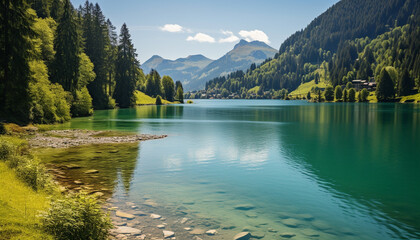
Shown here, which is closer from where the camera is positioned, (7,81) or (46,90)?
(7,81)

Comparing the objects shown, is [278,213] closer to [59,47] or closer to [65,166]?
[65,166]

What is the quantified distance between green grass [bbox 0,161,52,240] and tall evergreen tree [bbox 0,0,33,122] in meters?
38.0

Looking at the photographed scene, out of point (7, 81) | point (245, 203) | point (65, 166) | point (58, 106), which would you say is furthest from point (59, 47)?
point (245, 203)

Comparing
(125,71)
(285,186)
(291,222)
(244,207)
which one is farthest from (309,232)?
(125,71)

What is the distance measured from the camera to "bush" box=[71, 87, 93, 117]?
91.6 m

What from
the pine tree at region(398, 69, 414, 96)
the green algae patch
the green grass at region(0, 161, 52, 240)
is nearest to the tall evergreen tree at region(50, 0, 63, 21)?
the green algae patch

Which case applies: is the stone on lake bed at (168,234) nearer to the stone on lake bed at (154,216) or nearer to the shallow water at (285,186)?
the stone on lake bed at (154,216)

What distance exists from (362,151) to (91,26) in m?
122

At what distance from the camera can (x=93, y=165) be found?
93.4 feet

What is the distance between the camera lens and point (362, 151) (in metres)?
39.5

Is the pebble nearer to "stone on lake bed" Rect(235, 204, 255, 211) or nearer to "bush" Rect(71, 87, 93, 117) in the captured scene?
"stone on lake bed" Rect(235, 204, 255, 211)

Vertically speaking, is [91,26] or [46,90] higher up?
[91,26]

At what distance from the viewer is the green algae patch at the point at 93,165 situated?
2192cm

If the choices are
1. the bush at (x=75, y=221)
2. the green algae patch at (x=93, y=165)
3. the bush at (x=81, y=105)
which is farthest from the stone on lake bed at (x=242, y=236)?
the bush at (x=81, y=105)
